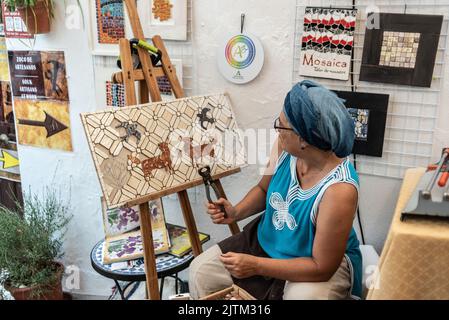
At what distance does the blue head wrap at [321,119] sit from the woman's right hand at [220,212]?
17.5 inches

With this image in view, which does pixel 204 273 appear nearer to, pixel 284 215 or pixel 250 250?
pixel 250 250

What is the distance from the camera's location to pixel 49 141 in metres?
2.33

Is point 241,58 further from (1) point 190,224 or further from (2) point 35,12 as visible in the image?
(2) point 35,12

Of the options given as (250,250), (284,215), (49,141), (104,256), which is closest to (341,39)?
(284,215)

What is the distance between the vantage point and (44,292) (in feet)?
7.14

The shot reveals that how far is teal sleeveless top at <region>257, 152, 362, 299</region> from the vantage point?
53.4 inches

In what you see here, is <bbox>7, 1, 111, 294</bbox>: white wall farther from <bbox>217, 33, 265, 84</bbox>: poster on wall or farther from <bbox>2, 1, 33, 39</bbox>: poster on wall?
<bbox>217, 33, 265, 84</bbox>: poster on wall

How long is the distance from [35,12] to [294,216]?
1502 mm

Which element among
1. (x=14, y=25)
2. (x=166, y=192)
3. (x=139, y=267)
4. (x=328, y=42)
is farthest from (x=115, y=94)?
(x=328, y=42)

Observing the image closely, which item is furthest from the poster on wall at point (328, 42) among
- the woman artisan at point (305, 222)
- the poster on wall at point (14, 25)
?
the poster on wall at point (14, 25)

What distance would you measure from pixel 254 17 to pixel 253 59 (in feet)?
0.54

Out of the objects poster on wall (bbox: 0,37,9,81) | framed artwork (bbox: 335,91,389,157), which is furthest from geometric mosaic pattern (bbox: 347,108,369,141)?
poster on wall (bbox: 0,37,9,81)

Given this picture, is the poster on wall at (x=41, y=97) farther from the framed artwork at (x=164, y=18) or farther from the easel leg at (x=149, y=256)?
the easel leg at (x=149, y=256)

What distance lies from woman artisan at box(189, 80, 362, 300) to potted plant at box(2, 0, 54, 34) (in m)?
1.30
